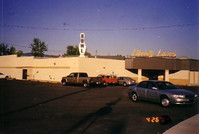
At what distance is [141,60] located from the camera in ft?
142

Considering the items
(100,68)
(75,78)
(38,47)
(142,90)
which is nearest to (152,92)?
(142,90)

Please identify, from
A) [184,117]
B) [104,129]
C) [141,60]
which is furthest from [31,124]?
[141,60]

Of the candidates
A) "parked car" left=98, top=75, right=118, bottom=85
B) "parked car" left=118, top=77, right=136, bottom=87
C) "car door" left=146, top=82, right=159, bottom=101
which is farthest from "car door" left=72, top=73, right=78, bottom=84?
"car door" left=146, top=82, right=159, bottom=101

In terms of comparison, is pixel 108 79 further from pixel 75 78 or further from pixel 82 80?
pixel 75 78

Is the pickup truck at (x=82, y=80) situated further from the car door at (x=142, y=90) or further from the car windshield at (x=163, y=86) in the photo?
the car windshield at (x=163, y=86)

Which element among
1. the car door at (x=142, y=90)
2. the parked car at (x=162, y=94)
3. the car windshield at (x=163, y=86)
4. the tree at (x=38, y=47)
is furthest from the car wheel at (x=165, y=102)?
the tree at (x=38, y=47)

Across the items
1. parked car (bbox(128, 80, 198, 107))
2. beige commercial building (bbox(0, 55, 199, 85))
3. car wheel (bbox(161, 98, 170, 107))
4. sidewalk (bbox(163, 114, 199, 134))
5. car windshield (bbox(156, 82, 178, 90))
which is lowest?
sidewalk (bbox(163, 114, 199, 134))

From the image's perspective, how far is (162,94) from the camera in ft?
42.7

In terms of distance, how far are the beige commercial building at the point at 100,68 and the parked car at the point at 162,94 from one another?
22388 millimetres

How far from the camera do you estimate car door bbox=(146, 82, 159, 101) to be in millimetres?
13436

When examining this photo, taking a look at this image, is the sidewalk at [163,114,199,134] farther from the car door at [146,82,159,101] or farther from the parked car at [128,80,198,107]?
the car door at [146,82,159,101]

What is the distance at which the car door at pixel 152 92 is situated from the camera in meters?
13.4

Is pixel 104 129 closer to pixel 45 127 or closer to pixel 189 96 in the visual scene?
pixel 45 127

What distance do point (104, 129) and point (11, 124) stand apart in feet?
11.7
